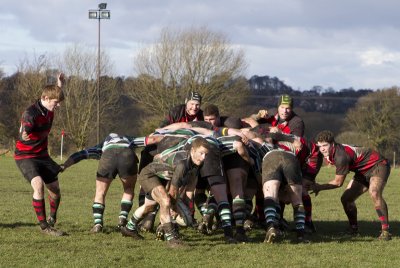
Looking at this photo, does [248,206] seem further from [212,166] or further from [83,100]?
[83,100]

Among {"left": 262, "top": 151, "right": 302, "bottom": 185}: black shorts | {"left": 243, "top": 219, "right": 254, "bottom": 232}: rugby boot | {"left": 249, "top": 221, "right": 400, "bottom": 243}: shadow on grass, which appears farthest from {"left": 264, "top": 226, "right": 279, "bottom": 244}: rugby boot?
{"left": 243, "top": 219, "right": 254, "bottom": 232}: rugby boot

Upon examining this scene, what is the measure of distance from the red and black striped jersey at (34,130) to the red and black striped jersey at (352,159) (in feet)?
14.6

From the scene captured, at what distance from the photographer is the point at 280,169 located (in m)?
10.0

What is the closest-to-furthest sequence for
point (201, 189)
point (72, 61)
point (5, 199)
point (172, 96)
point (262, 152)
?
point (262, 152) → point (201, 189) → point (5, 199) → point (172, 96) → point (72, 61)

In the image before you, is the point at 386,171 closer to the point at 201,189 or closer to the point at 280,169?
the point at 280,169

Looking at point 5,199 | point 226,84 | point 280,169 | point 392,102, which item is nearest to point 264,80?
point 392,102

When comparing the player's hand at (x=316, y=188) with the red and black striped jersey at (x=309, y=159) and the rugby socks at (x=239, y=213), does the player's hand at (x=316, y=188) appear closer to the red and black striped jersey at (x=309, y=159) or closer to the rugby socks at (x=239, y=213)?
the red and black striped jersey at (x=309, y=159)

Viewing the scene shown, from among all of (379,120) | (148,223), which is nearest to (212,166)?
(148,223)

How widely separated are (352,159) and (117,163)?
3738 millimetres

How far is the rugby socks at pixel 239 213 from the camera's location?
9.93 m

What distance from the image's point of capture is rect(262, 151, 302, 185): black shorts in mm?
10000

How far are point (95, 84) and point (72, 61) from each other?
288cm

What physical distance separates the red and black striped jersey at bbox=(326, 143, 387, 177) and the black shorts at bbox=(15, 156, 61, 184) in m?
4.35

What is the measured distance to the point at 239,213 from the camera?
9945 millimetres
